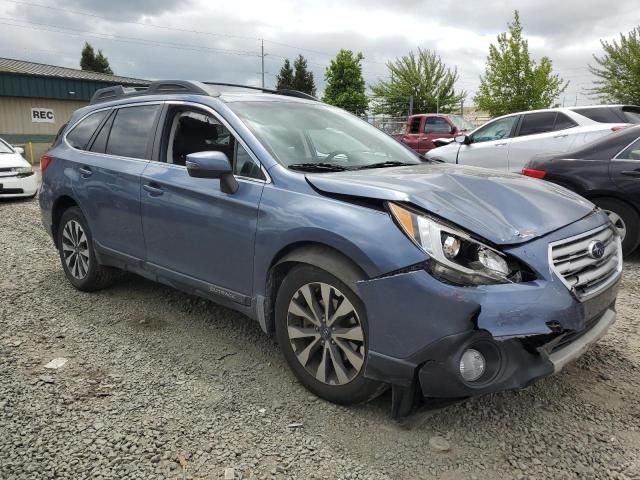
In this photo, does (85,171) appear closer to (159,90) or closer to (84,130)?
(84,130)

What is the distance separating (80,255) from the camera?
4602 millimetres

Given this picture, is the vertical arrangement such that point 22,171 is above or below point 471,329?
below

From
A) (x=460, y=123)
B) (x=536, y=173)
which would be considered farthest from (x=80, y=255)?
(x=460, y=123)

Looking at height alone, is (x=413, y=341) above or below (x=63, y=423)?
above

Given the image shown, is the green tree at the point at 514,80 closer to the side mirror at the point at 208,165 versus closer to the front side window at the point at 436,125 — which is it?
the front side window at the point at 436,125

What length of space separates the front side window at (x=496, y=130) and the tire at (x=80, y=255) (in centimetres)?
704

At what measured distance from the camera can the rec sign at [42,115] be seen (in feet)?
87.0

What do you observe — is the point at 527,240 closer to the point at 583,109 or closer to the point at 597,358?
the point at 597,358

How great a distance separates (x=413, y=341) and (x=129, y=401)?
5.27 feet

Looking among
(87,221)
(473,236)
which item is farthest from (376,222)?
(87,221)

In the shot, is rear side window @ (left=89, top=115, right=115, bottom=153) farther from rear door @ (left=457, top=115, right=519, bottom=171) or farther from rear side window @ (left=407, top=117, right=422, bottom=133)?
rear side window @ (left=407, top=117, right=422, bottom=133)

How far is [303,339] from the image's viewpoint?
2.84 m

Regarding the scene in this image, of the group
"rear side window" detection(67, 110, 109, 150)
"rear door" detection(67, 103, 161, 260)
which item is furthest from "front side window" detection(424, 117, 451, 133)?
"rear door" detection(67, 103, 161, 260)

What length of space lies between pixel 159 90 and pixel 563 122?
6769 mm
